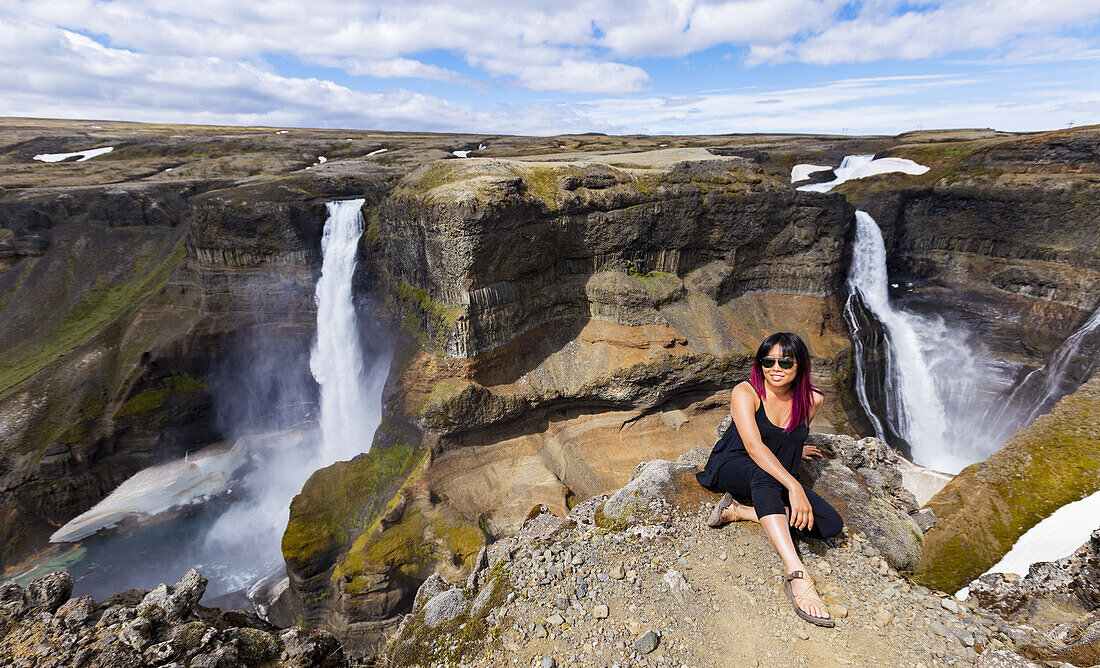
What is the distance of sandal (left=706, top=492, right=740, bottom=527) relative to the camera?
19.7ft

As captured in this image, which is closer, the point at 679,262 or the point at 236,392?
the point at 679,262

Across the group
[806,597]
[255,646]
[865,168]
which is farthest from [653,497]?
[865,168]

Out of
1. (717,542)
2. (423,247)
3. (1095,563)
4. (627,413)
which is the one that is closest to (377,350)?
(423,247)

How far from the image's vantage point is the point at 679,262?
2336 centimetres

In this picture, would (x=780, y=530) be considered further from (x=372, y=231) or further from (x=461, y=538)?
(x=372, y=231)

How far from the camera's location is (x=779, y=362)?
17.6ft

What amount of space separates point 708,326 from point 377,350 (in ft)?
58.3

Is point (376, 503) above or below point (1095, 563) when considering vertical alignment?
below

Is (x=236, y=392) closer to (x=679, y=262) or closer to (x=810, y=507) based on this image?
(x=679, y=262)

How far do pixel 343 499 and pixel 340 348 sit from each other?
34.1ft

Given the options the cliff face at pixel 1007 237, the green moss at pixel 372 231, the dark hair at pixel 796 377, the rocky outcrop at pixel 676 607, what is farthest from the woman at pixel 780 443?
the cliff face at pixel 1007 237

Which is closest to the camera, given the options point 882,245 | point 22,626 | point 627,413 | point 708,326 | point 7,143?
point 22,626

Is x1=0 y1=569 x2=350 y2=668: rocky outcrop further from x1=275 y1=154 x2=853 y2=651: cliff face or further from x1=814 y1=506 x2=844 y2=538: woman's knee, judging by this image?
x1=275 y1=154 x2=853 y2=651: cliff face

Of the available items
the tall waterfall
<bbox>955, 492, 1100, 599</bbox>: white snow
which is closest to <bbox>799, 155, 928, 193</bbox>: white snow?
<bbox>955, 492, 1100, 599</bbox>: white snow
